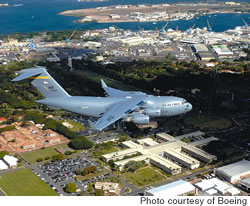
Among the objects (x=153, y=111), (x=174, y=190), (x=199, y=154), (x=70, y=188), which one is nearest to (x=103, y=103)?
(x=153, y=111)

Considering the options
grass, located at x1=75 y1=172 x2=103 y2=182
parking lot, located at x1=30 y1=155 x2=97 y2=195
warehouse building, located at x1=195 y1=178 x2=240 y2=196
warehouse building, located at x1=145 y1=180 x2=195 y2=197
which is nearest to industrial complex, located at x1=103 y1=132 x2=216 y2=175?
grass, located at x1=75 y1=172 x2=103 y2=182

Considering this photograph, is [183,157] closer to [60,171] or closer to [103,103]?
[103,103]

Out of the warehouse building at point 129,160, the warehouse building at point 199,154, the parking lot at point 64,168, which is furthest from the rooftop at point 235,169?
the parking lot at point 64,168

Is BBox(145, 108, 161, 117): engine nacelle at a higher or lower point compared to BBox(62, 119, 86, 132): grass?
higher

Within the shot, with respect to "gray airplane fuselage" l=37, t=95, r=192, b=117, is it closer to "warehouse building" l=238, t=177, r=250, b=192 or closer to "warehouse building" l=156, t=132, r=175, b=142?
"warehouse building" l=156, t=132, r=175, b=142

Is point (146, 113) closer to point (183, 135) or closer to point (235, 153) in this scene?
point (183, 135)

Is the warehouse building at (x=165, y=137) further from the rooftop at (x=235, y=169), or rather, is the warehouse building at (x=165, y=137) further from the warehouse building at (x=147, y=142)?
the rooftop at (x=235, y=169)

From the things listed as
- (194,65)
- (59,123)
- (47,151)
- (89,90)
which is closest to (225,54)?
(194,65)
